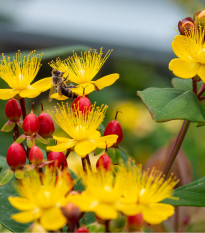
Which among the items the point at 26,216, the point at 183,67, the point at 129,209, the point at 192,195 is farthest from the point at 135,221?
the point at 183,67

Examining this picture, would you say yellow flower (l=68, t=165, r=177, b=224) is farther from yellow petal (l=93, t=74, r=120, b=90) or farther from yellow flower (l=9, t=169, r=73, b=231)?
yellow petal (l=93, t=74, r=120, b=90)

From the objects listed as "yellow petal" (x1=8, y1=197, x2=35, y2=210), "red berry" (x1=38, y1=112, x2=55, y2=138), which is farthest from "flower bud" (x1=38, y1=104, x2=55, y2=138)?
"yellow petal" (x1=8, y1=197, x2=35, y2=210)

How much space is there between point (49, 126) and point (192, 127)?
41.1 inches

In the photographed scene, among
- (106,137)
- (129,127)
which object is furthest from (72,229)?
(129,127)

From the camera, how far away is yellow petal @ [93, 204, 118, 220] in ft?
1.81

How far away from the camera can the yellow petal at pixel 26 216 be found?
550 mm

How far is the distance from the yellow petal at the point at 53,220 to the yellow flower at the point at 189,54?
36 centimetres

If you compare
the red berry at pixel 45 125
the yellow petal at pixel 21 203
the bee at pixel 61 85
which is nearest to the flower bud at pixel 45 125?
the red berry at pixel 45 125

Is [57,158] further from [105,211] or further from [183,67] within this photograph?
[183,67]

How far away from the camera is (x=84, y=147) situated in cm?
74

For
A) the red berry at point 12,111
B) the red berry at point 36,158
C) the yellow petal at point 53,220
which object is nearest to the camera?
the yellow petal at point 53,220

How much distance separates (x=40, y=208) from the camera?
575 mm

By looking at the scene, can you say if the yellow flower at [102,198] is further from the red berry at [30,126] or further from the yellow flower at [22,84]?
the yellow flower at [22,84]

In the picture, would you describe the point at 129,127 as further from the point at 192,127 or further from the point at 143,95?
the point at 143,95
